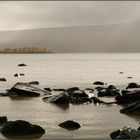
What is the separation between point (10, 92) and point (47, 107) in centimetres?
940

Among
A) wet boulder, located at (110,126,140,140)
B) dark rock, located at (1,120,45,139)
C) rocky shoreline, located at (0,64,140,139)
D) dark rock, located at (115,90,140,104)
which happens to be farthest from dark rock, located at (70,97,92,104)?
wet boulder, located at (110,126,140,140)

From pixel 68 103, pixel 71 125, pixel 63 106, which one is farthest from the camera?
pixel 68 103

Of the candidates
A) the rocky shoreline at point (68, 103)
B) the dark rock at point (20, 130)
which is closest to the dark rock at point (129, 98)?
the rocky shoreline at point (68, 103)

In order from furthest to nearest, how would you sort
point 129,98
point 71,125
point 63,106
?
point 129,98, point 63,106, point 71,125

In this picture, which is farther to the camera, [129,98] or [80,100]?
[80,100]

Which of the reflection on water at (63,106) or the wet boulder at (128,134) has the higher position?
the wet boulder at (128,134)

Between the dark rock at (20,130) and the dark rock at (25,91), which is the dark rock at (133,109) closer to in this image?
the dark rock at (20,130)

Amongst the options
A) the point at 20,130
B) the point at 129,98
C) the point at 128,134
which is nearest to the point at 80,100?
the point at 129,98

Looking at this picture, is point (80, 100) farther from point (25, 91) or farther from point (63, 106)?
point (25, 91)

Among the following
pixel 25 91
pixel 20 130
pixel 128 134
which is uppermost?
pixel 25 91

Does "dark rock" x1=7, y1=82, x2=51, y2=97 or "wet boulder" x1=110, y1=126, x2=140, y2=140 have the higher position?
"dark rock" x1=7, y1=82, x2=51, y2=97

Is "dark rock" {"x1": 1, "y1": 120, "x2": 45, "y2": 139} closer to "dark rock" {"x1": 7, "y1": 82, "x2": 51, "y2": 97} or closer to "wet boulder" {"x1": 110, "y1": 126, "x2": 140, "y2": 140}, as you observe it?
"wet boulder" {"x1": 110, "y1": 126, "x2": 140, "y2": 140}

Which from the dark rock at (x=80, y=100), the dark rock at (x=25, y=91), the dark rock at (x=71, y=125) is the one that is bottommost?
the dark rock at (x=71, y=125)

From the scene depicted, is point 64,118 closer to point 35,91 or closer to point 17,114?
point 17,114
